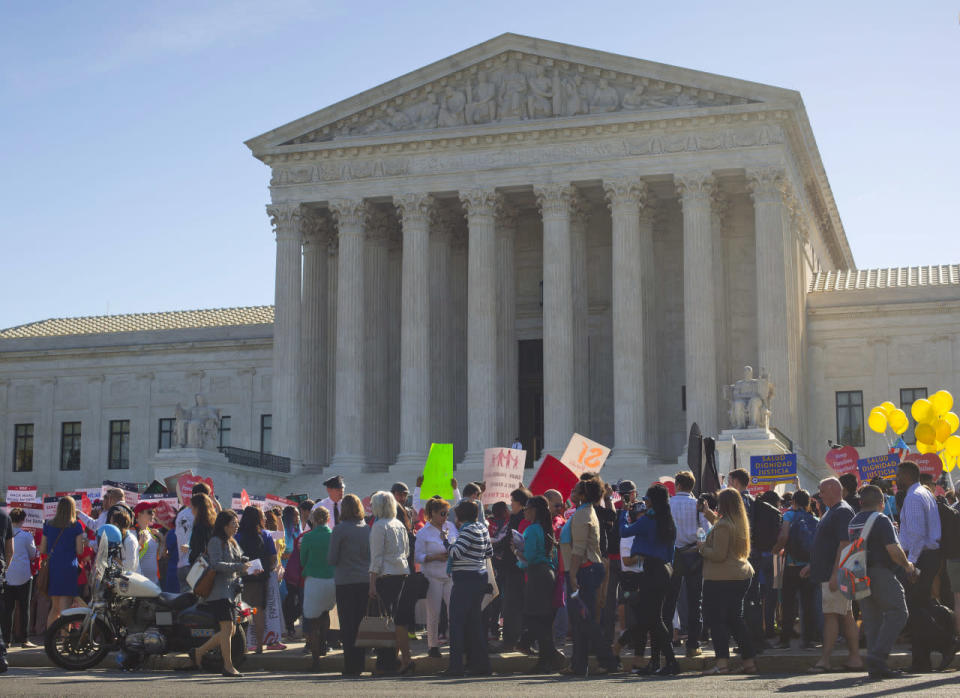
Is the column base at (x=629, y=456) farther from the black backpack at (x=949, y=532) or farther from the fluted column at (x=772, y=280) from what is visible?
the black backpack at (x=949, y=532)

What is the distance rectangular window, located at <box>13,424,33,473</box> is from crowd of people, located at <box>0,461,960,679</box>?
46184 mm

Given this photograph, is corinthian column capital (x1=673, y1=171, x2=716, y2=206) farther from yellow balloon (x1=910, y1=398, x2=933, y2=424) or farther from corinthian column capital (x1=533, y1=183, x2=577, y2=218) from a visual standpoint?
yellow balloon (x1=910, y1=398, x2=933, y2=424)

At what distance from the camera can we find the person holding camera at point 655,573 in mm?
16594

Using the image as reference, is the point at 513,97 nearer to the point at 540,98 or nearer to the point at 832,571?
the point at 540,98

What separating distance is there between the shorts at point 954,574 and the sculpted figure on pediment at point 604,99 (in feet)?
107

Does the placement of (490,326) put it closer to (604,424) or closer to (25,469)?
(604,424)

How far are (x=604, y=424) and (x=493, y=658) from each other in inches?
1328

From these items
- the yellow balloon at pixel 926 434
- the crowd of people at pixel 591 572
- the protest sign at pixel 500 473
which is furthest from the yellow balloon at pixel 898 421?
the crowd of people at pixel 591 572

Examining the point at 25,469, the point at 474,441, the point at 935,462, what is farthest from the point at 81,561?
the point at 25,469

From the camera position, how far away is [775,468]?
2725cm

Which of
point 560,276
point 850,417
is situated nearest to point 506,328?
point 560,276

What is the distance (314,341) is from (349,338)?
242cm

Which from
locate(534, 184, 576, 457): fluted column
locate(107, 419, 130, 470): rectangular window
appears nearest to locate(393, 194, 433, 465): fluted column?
locate(534, 184, 576, 457): fluted column

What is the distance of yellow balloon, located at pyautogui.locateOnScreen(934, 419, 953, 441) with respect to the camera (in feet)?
98.9
